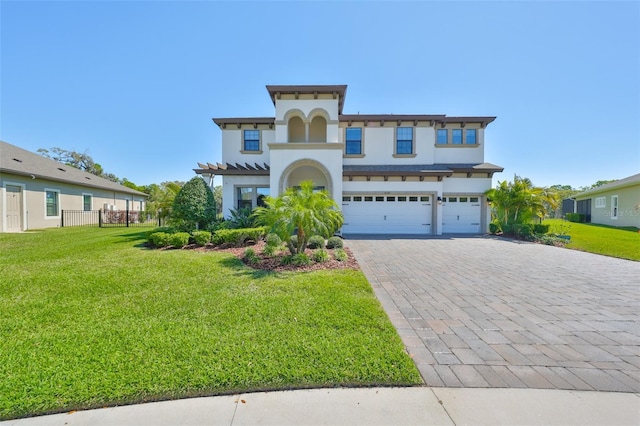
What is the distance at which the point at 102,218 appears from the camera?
20.3m

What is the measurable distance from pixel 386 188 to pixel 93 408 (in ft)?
46.5

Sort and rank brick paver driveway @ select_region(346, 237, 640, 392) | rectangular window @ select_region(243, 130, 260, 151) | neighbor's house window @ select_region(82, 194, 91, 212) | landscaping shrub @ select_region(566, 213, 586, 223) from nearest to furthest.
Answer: brick paver driveway @ select_region(346, 237, 640, 392) < rectangular window @ select_region(243, 130, 260, 151) < neighbor's house window @ select_region(82, 194, 91, 212) < landscaping shrub @ select_region(566, 213, 586, 223)

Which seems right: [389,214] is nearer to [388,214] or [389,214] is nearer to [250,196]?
[388,214]

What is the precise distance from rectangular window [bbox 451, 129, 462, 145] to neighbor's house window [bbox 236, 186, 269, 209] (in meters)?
12.9

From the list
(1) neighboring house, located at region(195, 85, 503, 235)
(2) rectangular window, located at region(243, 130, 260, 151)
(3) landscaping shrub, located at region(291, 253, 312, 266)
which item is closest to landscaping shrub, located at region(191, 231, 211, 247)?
(3) landscaping shrub, located at region(291, 253, 312, 266)

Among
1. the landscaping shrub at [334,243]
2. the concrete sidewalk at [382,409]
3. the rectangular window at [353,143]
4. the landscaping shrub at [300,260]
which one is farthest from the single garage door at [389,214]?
the concrete sidewalk at [382,409]

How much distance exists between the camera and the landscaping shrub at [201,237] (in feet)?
31.8

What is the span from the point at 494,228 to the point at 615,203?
15590 mm

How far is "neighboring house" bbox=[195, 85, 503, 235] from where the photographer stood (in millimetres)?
13742

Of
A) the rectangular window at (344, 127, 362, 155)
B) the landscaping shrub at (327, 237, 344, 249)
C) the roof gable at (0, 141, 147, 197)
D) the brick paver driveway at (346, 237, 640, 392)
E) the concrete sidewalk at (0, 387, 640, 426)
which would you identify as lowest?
the concrete sidewalk at (0, 387, 640, 426)

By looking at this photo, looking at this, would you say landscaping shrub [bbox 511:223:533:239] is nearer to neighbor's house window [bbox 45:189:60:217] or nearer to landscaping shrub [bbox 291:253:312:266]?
landscaping shrub [bbox 291:253:312:266]

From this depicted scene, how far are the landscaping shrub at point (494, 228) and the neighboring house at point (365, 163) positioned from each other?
38cm

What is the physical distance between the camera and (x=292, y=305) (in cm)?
431

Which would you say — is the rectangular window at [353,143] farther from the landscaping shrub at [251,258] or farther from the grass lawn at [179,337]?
the grass lawn at [179,337]
